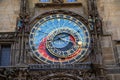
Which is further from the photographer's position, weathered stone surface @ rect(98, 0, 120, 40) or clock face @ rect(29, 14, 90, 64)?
weathered stone surface @ rect(98, 0, 120, 40)

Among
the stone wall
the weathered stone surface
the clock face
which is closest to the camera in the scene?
the clock face

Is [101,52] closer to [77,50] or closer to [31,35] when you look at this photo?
[77,50]

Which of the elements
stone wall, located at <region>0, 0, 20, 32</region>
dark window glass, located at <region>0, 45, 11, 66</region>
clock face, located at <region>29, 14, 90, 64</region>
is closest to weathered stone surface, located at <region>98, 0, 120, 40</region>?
clock face, located at <region>29, 14, 90, 64</region>

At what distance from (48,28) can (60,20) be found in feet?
1.98

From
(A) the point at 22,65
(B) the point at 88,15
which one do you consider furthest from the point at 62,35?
(A) the point at 22,65

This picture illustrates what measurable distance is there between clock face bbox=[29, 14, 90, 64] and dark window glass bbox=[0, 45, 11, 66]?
93 cm

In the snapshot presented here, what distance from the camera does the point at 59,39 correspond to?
1237 centimetres

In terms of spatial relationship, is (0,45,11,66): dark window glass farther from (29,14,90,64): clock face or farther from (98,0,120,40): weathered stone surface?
(98,0,120,40): weathered stone surface

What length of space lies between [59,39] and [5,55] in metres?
2.14

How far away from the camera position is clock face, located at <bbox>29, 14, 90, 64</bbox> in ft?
39.2


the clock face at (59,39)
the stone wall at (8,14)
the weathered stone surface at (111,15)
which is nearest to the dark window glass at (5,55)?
the stone wall at (8,14)

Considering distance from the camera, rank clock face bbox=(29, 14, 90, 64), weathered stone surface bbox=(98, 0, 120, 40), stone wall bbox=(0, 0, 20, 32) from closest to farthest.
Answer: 1. clock face bbox=(29, 14, 90, 64)
2. weathered stone surface bbox=(98, 0, 120, 40)
3. stone wall bbox=(0, 0, 20, 32)

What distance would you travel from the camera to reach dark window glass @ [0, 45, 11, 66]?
12041 millimetres

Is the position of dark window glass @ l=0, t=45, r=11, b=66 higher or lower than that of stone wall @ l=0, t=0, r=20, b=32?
lower
